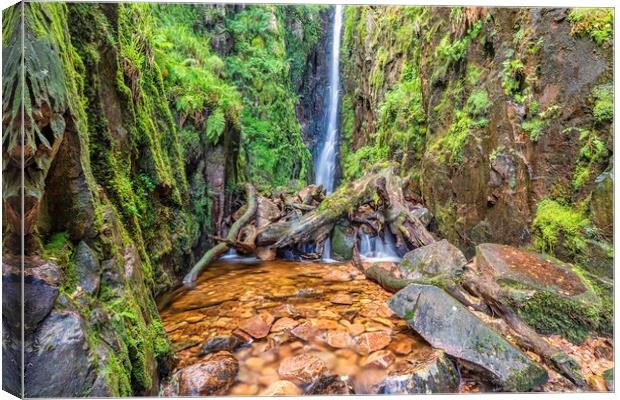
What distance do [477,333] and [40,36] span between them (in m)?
2.97

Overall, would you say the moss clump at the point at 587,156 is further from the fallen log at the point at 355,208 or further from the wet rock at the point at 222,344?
the wet rock at the point at 222,344

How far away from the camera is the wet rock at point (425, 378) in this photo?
204 centimetres

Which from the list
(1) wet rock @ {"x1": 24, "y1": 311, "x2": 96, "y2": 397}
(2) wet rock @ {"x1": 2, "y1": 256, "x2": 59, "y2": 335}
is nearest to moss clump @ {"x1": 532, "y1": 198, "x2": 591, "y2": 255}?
(1) wet rock @ {"x1": 24, "y1": 311, "x2": 96, "y2": 397}

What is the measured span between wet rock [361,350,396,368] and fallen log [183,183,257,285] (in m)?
2.34

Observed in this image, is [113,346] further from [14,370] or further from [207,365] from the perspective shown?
[207,365]

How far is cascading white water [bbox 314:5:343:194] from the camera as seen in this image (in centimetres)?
1456

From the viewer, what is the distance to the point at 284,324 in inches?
102

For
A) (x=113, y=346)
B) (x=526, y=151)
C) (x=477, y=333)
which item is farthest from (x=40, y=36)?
(x=526, y=151)

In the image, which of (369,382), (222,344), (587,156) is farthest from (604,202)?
(222,344)

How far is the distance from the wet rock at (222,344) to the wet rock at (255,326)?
105 mm

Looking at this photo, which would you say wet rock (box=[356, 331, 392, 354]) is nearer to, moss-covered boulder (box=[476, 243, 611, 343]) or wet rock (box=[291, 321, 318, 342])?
wet rock (box=[291, 321, 318, 342])

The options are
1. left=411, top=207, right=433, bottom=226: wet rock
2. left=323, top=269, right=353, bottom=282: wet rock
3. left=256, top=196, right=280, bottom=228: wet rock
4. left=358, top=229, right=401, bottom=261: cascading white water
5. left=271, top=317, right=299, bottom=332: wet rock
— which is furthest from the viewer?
left=256, top=196, right=280, bottom=228: wet rock

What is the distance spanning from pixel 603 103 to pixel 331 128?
1356 centimetres

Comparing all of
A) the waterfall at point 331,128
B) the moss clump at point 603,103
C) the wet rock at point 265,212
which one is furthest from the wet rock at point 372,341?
the waterfall at point 331,128
